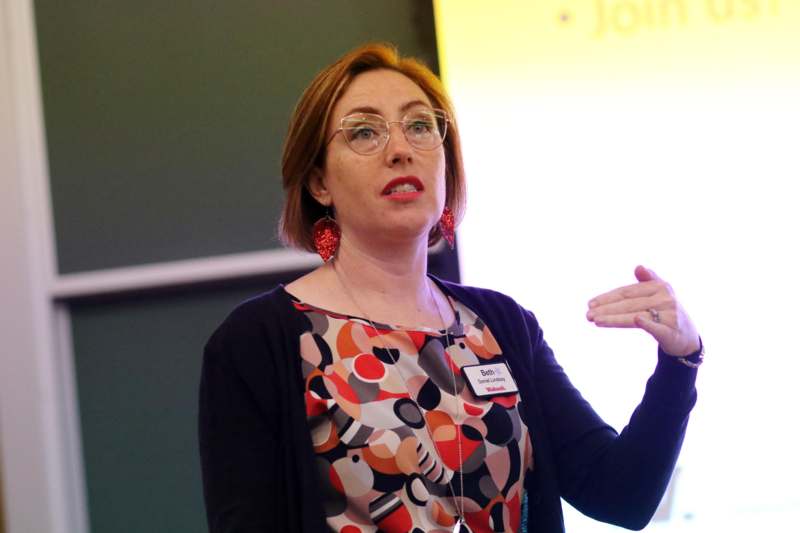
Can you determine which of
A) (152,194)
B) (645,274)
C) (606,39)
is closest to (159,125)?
(152,194)

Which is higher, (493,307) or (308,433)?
(493,307)

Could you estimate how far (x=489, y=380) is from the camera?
141 cm

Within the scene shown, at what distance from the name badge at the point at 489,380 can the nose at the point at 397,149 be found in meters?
0.36

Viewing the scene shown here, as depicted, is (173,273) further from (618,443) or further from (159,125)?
(618,443)

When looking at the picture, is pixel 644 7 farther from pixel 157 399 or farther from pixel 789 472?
pixel 157 399

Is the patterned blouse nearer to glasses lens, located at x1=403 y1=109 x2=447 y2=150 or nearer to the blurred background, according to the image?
glasses lens, located at x1=403 y1=109 x2=447 y2=150

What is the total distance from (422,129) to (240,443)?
1.97ft

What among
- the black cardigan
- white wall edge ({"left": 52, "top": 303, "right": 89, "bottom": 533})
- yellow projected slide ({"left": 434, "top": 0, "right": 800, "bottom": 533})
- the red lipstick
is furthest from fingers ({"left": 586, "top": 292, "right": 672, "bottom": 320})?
white wall edge ({"left": 52, "top": 303, "right": 89, "bottom": 533})

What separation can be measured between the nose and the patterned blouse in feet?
0.88

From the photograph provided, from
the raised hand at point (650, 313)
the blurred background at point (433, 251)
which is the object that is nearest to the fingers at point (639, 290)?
the raised hand at point (650, 313)

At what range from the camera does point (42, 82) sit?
7.09 ft

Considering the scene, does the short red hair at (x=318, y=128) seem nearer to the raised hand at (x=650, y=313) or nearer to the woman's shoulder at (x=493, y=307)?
the woman's shoulder at (x=493, y=307)

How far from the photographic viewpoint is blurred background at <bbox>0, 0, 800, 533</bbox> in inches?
80.4

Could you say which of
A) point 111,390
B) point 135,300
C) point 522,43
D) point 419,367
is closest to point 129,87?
point 135,300
